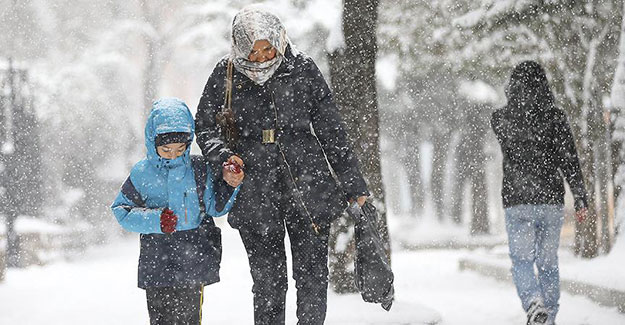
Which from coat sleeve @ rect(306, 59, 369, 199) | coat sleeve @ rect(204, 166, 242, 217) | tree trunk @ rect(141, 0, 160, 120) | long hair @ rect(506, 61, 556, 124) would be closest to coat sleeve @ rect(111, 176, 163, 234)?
coat sleeve @ rect(204, 166, 242, 217)

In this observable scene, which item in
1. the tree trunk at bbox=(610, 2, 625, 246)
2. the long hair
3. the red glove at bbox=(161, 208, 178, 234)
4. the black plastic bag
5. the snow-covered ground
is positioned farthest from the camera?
the tree trunk at bbox=(610, 2, 625, 246)

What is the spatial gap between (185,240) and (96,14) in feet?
93.4

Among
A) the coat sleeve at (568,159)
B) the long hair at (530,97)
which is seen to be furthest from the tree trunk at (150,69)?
the coat sleeve at (568,159)

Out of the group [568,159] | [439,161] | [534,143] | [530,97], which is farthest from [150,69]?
[568,159]

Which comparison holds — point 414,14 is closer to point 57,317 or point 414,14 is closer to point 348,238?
point 348,238

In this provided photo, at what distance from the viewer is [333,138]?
4449 millimetres

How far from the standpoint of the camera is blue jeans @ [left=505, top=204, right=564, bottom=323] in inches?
241

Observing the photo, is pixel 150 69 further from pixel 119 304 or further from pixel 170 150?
pixel 170 150

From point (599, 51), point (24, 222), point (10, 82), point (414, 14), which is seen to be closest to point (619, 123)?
point (599, 51)

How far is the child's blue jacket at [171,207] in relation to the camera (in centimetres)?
420

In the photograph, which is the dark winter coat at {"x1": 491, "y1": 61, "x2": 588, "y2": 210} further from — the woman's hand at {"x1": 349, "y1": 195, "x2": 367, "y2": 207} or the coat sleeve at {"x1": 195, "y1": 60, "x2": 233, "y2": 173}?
the coat sleeve at {"x1": 195, "y1": 60, "x2": 233, "y2": 173}

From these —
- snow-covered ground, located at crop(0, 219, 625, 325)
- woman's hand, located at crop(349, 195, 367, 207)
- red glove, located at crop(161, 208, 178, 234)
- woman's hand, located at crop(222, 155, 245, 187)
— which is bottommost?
snow-covered ground, located at crop(0, 219, 625, 325)

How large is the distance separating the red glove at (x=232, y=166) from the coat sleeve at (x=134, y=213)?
1.32 feet

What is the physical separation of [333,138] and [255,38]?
2.29 feet
